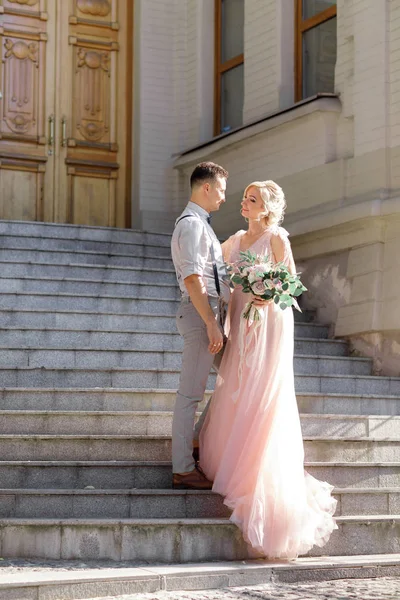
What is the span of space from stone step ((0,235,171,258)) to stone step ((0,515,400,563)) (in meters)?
4.30

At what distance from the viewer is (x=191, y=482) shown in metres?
6.56

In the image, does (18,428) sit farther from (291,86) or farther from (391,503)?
(291,86)

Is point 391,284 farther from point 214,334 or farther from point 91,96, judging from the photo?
point 91,96

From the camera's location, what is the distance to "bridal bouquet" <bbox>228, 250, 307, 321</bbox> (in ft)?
21.1

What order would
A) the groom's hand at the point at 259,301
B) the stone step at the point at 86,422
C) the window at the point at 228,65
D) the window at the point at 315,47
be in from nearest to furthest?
the groom's hand at the point at 259,301 < the stone step at the point at 86,422 < the window at the point at 315,47 < the window at the point at 228,65

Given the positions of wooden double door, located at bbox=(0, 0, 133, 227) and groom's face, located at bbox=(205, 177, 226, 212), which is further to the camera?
wooden double door, located at bbox=(0, 0, 133, 227)

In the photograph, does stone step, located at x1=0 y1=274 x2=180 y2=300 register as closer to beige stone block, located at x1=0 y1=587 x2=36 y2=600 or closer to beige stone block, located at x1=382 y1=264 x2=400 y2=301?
beige stone block, located at x1=382 y1=264 x2=400 y2=301

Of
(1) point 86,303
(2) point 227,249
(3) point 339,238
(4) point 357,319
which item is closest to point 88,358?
(1) point 86,303

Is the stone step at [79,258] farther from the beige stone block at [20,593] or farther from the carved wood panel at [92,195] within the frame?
the beige stone block at [20,593]

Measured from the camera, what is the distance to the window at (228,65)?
1227cm

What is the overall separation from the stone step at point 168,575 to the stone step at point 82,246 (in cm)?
458

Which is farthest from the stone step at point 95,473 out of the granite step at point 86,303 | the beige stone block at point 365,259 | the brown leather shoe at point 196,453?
the beige stone block at point 365,259

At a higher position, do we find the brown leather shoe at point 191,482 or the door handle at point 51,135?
the door handle at point 51,135

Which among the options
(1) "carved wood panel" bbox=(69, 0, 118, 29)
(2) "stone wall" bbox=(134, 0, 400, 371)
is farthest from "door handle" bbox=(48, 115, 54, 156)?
(1) "carved wood panel" bbox=(69, 0, 118, 29)
